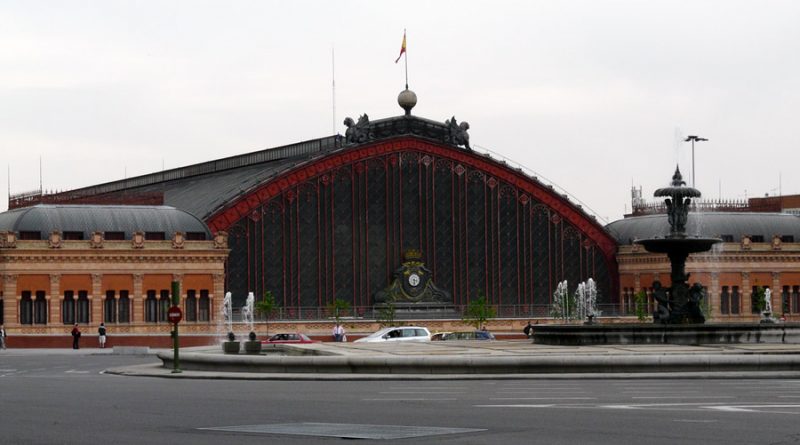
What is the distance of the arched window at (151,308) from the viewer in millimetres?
88375

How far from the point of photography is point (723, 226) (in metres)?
106

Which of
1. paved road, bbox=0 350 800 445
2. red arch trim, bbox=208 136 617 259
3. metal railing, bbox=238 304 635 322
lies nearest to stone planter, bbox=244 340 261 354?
paved road, bbox=0 350 800 445

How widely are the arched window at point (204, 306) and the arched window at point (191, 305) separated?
12.4 inches

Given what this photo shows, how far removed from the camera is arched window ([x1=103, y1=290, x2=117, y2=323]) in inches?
3435

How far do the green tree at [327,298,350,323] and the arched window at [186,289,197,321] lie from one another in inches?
333

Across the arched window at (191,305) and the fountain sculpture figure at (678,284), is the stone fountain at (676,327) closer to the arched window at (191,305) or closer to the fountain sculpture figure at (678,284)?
the fountain sculpture figure at (678,284)

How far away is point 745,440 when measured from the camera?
2072cm

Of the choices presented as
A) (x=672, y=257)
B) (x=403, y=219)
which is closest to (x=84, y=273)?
(x=403, y=219)

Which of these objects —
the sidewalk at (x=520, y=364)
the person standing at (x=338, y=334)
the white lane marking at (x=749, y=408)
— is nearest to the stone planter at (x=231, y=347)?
the sidewalk at (x=520, y=364)

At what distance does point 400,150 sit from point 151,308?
19911mm

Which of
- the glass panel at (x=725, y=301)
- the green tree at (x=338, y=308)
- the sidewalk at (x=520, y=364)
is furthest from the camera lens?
the glass panel at (x=725, y=301)

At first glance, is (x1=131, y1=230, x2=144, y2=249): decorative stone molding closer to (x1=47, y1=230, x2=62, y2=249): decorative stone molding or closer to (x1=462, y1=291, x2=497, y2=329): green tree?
(x1=47, y1=230, x2=62, y2=249): decorative stone molding

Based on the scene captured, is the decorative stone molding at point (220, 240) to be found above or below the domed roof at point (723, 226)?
below

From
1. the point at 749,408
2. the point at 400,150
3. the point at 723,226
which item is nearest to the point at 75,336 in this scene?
the point at 400,150
